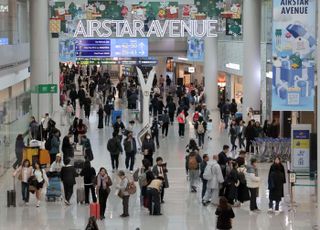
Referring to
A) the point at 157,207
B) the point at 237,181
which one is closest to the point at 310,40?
the point at 237,181

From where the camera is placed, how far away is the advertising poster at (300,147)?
2477 centimetres

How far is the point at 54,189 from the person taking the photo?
21.5m

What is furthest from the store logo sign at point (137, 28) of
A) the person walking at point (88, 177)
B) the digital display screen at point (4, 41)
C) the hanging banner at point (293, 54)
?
the person walking at point (88, 177)

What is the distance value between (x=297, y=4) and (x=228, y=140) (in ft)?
42.8

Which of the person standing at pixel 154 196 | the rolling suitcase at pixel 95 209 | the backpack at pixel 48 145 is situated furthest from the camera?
the backpack at pixel 48 145

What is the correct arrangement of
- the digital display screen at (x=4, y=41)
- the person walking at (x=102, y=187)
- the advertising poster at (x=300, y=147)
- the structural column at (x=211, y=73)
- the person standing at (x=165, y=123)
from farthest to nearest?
the structural column at (x=211, y=73), the person standing at (x=165, y=123), the digital display screen at (x=4, y=41), the advertising poster at (x=300, y=147), the person walking at (x=102, y=187)

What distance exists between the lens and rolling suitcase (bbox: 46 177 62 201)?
846 inches

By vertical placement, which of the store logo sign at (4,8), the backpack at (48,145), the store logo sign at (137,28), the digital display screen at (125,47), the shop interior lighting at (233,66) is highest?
the store logo sign at (4,8)

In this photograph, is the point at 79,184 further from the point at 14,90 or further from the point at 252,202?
the point at 14,90

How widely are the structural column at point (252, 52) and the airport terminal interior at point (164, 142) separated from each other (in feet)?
0.15

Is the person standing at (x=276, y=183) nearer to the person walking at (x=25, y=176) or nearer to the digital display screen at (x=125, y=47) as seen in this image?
the person walking at (x=25, y=176)

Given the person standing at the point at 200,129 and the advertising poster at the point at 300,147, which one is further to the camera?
the person standing at the point at 200,129

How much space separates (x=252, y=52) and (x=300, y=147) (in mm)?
9822

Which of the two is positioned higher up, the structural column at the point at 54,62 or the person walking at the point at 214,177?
the structural column at the point at 54,62
